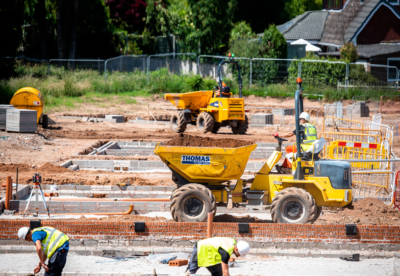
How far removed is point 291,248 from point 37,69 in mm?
26929

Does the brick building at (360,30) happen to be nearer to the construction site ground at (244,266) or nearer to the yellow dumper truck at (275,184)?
the yellow dumper truck at (275,184)

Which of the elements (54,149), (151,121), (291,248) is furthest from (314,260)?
(151,121)

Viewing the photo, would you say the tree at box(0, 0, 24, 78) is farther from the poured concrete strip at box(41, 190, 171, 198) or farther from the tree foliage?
the poured concrete strip at box(41, 190, 171, 198)

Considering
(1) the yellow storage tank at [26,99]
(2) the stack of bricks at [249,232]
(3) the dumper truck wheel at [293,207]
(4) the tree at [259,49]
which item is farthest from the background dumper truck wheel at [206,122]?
(4) the tree at [259,49]

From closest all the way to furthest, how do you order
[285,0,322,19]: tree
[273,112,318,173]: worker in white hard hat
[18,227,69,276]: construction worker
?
1. [18,227,69,276]: construction worker
2. [273,112,318,173]: worker in white hard hat
3. [285,0,322,19]: tree

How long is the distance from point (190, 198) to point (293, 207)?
1749 millimetres

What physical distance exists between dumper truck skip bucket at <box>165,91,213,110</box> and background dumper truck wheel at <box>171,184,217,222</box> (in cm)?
1141

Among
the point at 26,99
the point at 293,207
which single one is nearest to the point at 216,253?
the point at 293,207

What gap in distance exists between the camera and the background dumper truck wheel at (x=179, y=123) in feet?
66.5

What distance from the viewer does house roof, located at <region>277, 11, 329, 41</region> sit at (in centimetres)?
4350

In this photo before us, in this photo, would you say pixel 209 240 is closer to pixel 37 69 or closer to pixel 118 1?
pixel 37 69

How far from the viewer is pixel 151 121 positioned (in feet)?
79.8

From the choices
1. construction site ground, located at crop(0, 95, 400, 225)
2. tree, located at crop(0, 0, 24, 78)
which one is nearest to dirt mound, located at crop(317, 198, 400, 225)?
construction site ground, located at crop(0, 95, 400, 225)

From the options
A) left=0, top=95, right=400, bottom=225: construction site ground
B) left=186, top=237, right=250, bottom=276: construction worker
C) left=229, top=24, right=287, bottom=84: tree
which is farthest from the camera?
left=229, top=24, right=287, bottom=84: tree
